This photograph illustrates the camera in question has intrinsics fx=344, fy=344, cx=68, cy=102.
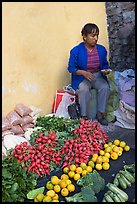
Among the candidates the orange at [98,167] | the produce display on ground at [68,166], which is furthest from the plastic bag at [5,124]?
the orange at [98,167]

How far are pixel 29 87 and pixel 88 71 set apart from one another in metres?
0.96

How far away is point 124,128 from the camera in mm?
5293

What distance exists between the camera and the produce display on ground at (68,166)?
332 cm

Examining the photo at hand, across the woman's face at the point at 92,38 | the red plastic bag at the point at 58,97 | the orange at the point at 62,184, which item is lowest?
the orange at the point at 62,184

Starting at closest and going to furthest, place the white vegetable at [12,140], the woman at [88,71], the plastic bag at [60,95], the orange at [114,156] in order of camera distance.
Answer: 1. the orange at [114,156]
2. the white vegetable at [12,140]
3. the woman at [88,71]
4. the plastic bag at [60,95]

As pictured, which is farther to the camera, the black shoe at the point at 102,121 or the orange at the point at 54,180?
the black shoe at the point at 102,121

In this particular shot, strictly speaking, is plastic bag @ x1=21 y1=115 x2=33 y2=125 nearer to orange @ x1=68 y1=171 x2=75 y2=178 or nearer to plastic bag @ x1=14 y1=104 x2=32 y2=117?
plastic bag @ x1=14 y1=104 x2=32 y2=117

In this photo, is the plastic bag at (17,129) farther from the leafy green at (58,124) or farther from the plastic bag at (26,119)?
the leafy green at (58,124)

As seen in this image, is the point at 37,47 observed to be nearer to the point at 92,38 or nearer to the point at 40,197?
the point at 92,38

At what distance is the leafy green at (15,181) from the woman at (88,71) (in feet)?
5.82

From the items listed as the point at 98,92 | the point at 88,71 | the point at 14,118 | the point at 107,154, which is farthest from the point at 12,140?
the point at 88,71

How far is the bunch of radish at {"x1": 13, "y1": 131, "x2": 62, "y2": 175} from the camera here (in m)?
3.77

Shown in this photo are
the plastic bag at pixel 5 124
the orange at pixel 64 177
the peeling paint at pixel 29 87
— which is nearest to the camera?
the orange at pixel 64 177

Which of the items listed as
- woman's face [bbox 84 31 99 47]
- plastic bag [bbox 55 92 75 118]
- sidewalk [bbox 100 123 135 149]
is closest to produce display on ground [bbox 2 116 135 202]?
sidewalk [bbox 100 123 135 149]
